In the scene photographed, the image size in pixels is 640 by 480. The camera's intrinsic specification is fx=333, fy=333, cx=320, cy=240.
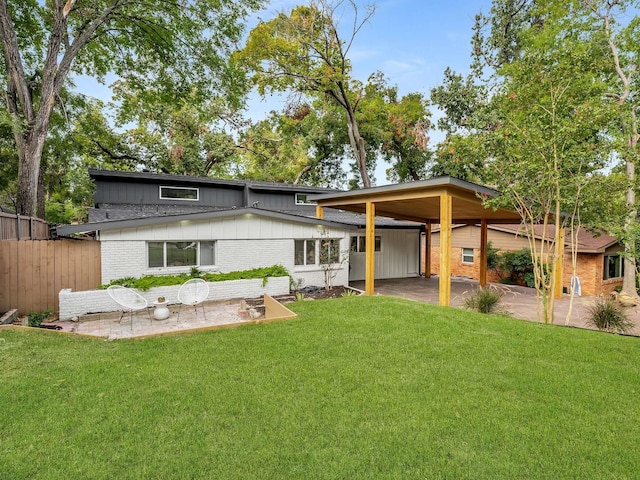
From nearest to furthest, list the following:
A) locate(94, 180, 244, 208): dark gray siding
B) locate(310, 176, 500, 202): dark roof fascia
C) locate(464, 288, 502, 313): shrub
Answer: locate(310, 176, 500, 202): dark roof fascia, locate(464, 288, 502, 313): shrub, locate(94, 180, 244, 208): dark gray siding

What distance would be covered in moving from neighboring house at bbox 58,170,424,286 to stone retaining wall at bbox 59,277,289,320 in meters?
0.74

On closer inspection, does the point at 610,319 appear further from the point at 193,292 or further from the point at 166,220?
the point at 166,220

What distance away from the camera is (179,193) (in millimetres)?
14820

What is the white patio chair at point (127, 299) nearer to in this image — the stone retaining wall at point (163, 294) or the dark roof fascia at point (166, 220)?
the stone retaining wall at point (163, 294)

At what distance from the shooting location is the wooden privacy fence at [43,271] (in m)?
7.27

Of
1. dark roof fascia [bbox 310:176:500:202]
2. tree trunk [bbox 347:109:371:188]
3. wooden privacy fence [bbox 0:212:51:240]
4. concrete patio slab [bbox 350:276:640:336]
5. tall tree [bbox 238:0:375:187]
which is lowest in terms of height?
concrete patio slab [bbox 350:276:640:336]

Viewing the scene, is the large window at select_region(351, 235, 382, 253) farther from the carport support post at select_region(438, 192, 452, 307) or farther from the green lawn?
the green lawn

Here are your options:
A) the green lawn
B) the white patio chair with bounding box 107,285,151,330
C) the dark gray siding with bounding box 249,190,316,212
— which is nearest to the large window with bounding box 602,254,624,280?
the green lawn

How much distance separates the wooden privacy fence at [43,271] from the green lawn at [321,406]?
92.9 inches

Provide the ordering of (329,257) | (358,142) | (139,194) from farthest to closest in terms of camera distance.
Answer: (358,142) → (139,194) → (329,257)

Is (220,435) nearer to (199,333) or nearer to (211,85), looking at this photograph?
(199,333)

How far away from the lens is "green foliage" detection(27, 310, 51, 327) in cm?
676

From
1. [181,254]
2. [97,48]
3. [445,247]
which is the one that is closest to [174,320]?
[181,254]

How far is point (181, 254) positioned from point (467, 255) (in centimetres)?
1435
